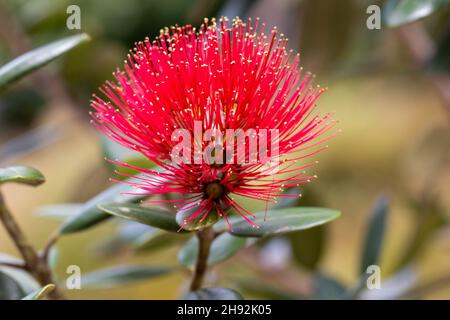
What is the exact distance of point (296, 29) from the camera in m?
1.21

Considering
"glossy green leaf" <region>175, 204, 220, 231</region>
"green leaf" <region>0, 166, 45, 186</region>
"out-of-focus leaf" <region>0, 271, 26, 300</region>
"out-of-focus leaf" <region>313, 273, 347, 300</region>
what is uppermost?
"green leaf" <region>0, 166, 45, 186</region>

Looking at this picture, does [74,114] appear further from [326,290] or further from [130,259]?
[326,290]

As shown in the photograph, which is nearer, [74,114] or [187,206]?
[187,206]

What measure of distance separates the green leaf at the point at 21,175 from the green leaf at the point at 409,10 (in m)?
0.44

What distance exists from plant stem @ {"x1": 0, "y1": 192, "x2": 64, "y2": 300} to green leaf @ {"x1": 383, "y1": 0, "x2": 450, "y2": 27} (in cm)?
47

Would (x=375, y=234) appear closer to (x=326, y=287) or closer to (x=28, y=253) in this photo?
(x=326, y=287)

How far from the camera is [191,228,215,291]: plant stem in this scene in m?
0.57

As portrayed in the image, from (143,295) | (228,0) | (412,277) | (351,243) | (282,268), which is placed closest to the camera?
(228,0)

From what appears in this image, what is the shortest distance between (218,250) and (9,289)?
8.5 inches

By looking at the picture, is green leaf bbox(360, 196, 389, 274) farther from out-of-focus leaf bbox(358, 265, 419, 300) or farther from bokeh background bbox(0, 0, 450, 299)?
out-of-focus leaf bbox(358, 265, 419, 300)

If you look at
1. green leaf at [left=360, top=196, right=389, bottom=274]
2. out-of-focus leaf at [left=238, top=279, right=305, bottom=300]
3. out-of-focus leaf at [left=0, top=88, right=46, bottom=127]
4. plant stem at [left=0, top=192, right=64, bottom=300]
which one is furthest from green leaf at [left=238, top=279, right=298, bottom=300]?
out-of-focus leaf at [left=0, top=88, right=46, bottom=127]

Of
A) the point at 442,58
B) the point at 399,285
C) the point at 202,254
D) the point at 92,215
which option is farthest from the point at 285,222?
the point at 399,285

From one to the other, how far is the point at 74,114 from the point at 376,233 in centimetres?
77
